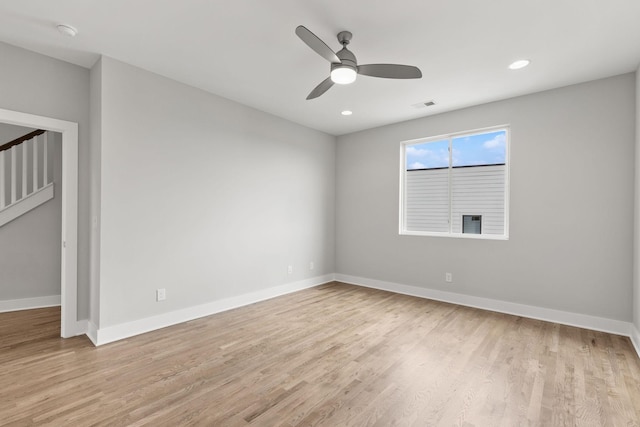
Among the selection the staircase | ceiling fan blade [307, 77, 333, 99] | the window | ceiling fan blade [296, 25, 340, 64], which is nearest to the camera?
ceiling fan blade [296, 25, 340, 64]

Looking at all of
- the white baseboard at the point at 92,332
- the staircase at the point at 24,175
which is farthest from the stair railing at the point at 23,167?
the white baseboard at the point at 92,332

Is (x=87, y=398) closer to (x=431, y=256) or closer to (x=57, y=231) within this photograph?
(x=57, y=231)

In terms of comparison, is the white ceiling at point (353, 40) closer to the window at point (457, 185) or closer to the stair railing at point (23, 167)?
the window at point (457, 185)

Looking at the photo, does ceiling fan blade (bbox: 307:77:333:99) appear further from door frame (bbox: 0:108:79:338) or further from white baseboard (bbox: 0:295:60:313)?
white baseboard (bbox: 0:295:60:313)

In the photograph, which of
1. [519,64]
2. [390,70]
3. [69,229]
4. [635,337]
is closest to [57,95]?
[69,229]

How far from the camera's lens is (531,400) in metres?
1.99

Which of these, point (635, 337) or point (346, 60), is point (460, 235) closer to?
point (635, 337)

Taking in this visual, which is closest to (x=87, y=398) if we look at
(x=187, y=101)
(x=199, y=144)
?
(x=199, y=144)

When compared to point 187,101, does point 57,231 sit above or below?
below

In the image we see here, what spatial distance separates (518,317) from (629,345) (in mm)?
952

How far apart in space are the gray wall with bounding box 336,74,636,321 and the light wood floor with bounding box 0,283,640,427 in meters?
0.52

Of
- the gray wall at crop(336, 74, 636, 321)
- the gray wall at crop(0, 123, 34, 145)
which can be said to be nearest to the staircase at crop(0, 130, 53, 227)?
the gray wall at crop(0, 123, 34, 145)

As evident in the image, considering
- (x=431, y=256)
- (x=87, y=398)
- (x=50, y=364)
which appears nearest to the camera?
(x=87, y=398)

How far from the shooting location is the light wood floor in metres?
1.83
